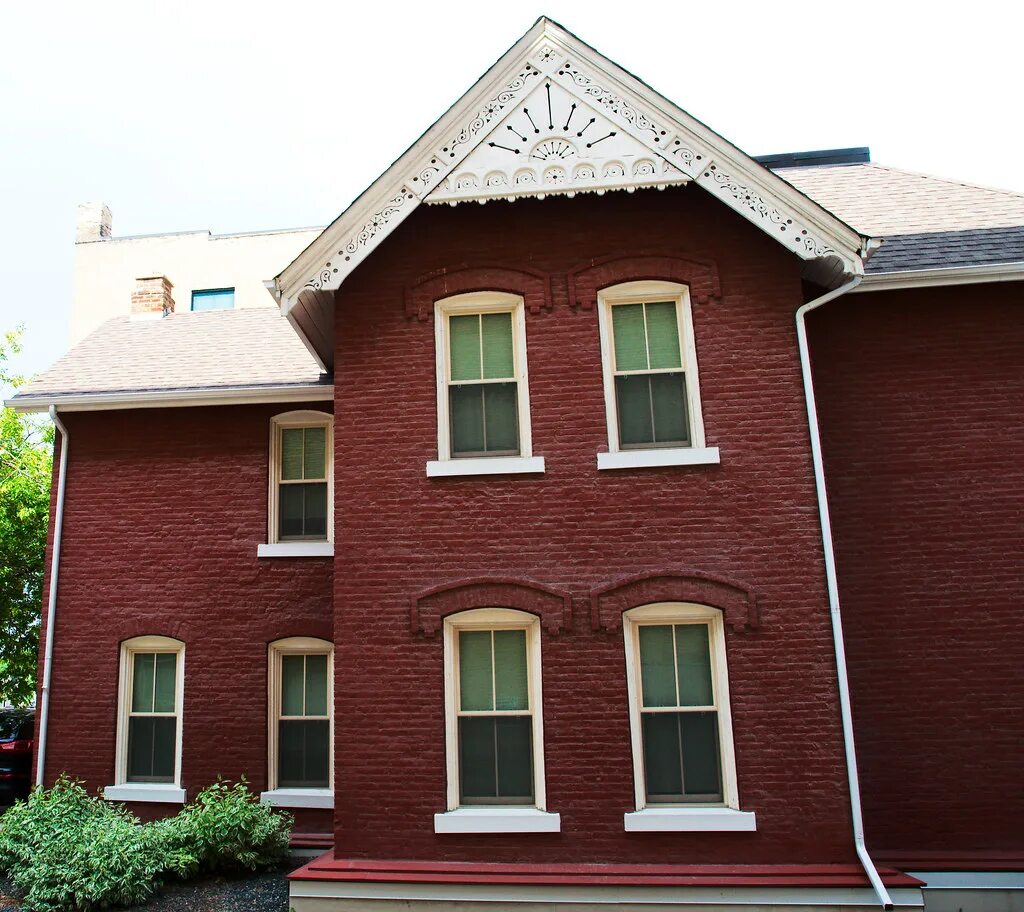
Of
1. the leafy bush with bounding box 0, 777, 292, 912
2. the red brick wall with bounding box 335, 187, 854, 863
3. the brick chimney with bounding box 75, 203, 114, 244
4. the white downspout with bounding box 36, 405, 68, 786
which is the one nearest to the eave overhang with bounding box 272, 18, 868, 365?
the red brick wall with bounding box 335, 187, 854, 863

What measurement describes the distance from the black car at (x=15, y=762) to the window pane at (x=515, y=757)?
8781 mm

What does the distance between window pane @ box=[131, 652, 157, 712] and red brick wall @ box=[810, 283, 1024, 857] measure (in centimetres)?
873

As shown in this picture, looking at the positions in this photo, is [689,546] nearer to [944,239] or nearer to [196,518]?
[944,239]

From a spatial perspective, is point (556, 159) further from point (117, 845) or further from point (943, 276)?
point (117, 845)

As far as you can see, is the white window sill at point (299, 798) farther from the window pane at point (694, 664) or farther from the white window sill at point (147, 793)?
the window pane at point (694, 664)

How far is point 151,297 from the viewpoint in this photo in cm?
1500

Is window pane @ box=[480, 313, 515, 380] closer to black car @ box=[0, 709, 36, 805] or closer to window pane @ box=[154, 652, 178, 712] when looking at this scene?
window pane @ box=[154, 652, 178, 712]

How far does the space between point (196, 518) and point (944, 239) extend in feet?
32.9

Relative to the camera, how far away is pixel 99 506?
38.5 ft

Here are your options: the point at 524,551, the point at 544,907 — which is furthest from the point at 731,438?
the point at 544,907

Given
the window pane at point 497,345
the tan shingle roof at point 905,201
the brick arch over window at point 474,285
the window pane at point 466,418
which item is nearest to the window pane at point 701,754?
the window pane at point 466,418

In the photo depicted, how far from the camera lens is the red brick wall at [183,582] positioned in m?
11.0

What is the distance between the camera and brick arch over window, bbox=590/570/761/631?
325 inches

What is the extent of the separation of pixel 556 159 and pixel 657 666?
515 cm
